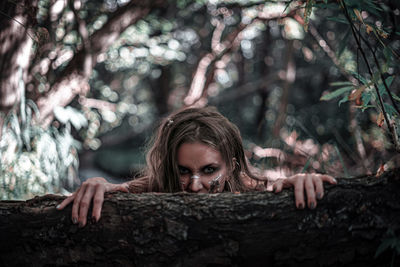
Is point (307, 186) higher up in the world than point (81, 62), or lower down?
lower down

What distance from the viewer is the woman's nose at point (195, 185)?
1.82m

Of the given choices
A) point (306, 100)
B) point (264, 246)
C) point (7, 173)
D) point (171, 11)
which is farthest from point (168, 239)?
point (306, 100)

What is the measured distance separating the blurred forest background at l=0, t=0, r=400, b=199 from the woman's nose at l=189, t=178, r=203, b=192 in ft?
1.65

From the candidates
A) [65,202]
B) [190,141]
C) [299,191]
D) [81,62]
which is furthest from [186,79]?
[299,191]

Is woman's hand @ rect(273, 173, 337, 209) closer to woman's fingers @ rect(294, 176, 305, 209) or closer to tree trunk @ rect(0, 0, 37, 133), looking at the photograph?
woman's fingers @ rect(294, 176, 305, 209)

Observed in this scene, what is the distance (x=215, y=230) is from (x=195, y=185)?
Answer: 28.7 inches

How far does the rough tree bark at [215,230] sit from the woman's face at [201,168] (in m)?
0.64

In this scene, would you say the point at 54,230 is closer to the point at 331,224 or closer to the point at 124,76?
the point at 331,224

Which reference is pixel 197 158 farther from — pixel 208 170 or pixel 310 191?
pixel 310 191

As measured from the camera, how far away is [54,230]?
1185 mm

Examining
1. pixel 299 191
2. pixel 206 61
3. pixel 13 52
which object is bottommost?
pixel 299 191

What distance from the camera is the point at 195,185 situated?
6.04 feet

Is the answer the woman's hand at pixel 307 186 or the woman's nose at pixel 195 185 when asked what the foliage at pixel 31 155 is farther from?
the woman's hand at pixel 307 186

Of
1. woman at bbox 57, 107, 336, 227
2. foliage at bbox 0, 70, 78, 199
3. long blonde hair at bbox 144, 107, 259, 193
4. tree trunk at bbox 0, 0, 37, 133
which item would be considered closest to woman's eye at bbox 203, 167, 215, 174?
woman at bbox 57, 107, 336, 227
